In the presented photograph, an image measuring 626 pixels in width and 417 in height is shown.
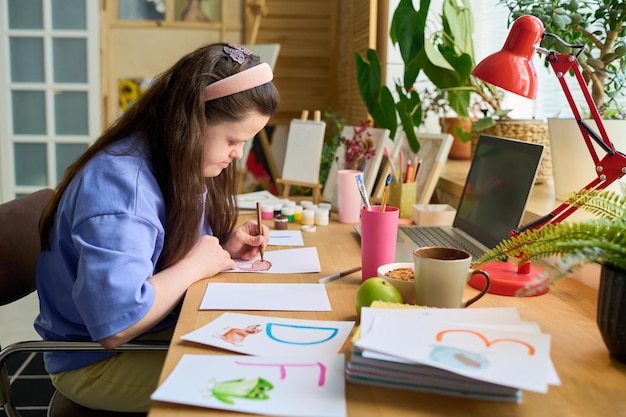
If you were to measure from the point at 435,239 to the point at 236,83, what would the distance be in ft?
2.31

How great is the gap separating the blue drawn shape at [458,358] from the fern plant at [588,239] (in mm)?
175

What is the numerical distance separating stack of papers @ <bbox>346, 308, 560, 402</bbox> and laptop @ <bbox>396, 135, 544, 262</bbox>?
61 cm

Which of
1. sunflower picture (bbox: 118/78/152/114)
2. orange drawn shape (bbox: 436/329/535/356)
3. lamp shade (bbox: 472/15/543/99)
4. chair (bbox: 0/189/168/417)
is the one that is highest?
lamp shade (bbox: 472/15/543/99)

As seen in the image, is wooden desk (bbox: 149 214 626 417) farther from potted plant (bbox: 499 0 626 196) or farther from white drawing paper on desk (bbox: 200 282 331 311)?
potted plant (bbox: 499 0 626 196)

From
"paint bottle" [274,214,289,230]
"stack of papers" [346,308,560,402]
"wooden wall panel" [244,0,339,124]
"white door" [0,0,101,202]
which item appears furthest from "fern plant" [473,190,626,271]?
"white door" [0,0,101,202]

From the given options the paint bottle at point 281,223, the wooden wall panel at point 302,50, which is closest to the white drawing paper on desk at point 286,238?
the paint bottle at point 281,223

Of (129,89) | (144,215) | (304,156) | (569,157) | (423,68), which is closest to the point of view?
(144,215)

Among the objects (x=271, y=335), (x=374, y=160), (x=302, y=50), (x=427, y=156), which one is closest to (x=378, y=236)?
(x=271, y=335)

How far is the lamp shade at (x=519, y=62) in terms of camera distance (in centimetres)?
127

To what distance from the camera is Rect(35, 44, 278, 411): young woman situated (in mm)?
1181

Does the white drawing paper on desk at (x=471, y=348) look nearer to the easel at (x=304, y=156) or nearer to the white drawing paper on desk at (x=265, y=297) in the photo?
the white drawing paper on desk at (x=265, y=297)

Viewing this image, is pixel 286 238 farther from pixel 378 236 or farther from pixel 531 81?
pixel 531 81

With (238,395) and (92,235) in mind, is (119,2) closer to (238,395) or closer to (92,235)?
(92,235)

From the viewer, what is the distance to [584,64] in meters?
1.71
